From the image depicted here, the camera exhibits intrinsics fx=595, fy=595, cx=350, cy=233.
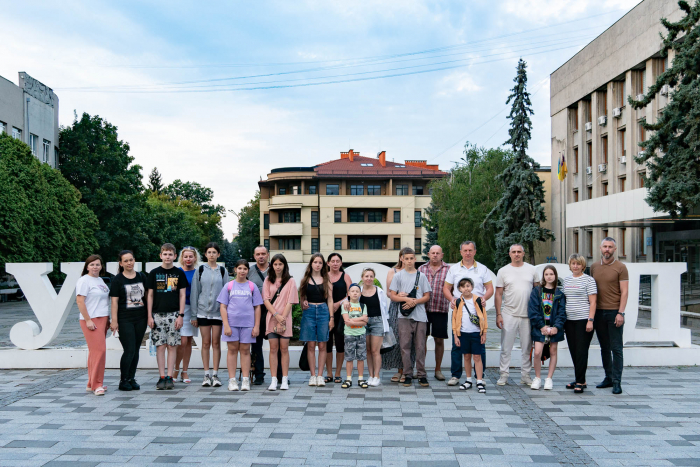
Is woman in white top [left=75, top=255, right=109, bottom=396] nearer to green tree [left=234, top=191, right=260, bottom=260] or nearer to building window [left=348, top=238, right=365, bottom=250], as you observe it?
building window [left=348, top=238, right=365, bottom=250]

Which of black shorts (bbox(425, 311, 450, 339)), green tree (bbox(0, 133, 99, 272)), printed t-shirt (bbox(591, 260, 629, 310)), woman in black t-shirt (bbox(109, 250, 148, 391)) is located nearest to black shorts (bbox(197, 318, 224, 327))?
woman in black t-shirt (bbox(109, 250, 148, 391))

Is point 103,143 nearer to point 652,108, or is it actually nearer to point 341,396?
point 652,108

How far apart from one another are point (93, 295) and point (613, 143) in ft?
109

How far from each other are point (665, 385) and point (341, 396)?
4.60m

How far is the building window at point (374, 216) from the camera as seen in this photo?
6072 centimetres

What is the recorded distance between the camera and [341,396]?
308 inches

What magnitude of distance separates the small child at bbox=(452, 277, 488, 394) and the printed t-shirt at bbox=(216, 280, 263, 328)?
2854 millimetres

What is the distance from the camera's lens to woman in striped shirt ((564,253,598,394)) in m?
8.07

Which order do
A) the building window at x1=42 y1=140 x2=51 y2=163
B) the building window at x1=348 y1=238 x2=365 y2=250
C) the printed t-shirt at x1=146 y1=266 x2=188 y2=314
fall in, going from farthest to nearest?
the building window at x1=348 y1=238 x2=365 y2=250
the building window at x1=42 y1=140 x2=51 y2=163
the printed t-shirt at x1=146 y1=266 x2=188 y2=314

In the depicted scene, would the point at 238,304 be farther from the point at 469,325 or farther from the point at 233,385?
the point at 469,325

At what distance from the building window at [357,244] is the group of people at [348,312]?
51.7 m

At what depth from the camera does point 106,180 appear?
143ft

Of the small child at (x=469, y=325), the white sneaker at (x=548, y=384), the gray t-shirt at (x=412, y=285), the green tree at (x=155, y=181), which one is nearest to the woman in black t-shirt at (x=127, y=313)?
the gray t-shirt at (x=412, y=285)

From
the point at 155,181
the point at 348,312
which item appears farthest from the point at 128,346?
the point at 155,181
